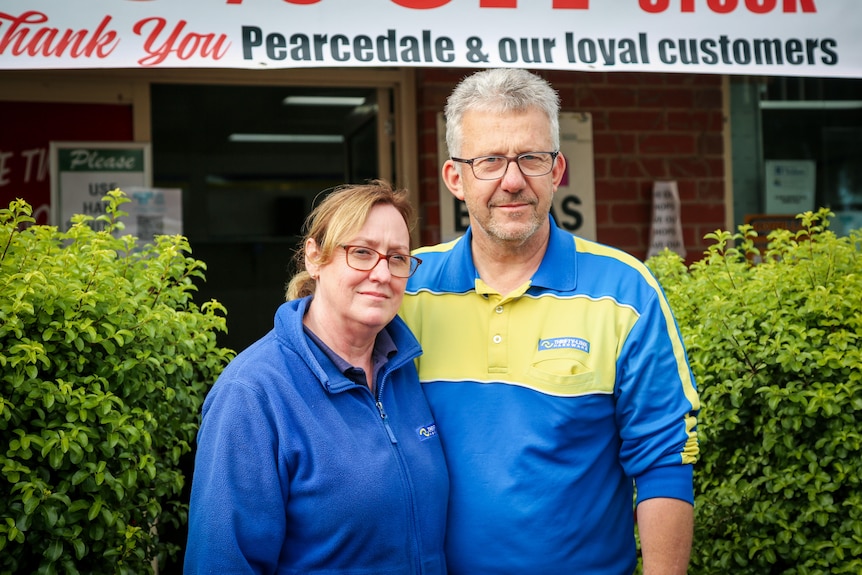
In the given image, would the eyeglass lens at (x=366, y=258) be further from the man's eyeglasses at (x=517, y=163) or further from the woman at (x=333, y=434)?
the man's eyeglasses at (x=517, y=163)

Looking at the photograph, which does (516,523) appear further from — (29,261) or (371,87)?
(371,87)

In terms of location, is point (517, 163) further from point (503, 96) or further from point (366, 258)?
point (366, 258)

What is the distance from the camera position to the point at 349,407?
2.48 meters

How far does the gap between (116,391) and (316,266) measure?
2.98 feet

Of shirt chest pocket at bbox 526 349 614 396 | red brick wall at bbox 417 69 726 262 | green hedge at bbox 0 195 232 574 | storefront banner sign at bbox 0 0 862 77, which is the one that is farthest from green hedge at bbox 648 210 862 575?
red brick wall at bbox 417 69 726 262

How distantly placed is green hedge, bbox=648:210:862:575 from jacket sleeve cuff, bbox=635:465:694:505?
1.04m

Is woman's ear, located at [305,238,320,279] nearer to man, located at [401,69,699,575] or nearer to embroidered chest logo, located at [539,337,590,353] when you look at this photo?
man, located at [401,69,699,575]

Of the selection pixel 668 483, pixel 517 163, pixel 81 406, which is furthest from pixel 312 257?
pixel 668 483

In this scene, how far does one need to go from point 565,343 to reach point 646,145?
13.7 feet

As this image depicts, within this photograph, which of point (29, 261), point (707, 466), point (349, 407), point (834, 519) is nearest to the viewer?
point (349, 407)

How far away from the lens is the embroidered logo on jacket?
259 centimetres

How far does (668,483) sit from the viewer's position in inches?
100

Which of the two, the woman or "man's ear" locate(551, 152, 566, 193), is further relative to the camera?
"man's ear" locate(551, 152, 566, 193)

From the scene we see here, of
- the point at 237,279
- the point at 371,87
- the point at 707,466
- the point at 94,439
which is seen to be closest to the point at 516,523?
the point at 94,439
